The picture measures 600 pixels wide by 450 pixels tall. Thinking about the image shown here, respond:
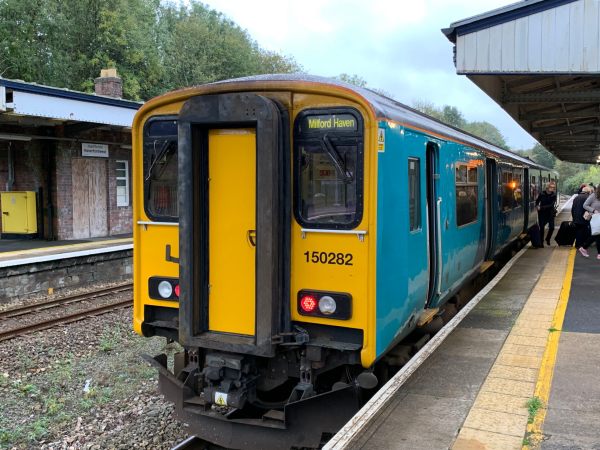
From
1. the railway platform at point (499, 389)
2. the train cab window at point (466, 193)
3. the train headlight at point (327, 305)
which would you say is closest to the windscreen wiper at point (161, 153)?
the train headlight at point (327, 305)

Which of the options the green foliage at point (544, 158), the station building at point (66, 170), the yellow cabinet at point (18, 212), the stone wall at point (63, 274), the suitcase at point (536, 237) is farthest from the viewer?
the green foliage at point (544, 158)

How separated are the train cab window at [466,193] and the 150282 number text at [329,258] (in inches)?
124

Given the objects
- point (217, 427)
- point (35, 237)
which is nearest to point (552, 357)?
point (217, 427)

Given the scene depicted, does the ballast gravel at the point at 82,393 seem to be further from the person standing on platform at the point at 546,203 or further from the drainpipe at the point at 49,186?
the person standing on platform at the point at 546,203

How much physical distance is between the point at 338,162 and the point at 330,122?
0.31 m

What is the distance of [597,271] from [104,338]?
8.60 metres

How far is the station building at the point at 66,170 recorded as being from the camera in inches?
582

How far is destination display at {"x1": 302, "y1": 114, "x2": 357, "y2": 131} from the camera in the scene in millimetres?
4184

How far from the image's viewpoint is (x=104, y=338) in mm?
8789

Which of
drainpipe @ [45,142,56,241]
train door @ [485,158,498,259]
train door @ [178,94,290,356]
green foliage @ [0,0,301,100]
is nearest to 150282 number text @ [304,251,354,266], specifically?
train door @ [178,94,290,356]

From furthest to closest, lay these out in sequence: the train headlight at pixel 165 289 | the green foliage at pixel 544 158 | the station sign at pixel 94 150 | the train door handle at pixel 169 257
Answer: the green foliage at pixel 544 158
the station sign at pixel 94 150
the train headlight at pixel 165 289
the train door handle at pixel 169 257

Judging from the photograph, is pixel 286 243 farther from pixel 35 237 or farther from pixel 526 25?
pixel 35 237

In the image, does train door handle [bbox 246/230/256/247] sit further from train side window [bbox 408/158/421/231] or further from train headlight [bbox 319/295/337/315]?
train side window [bbox 408/158/421/231]

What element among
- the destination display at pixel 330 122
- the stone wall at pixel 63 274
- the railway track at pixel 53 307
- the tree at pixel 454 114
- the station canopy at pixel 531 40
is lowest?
the railway track at pixel 53 307
